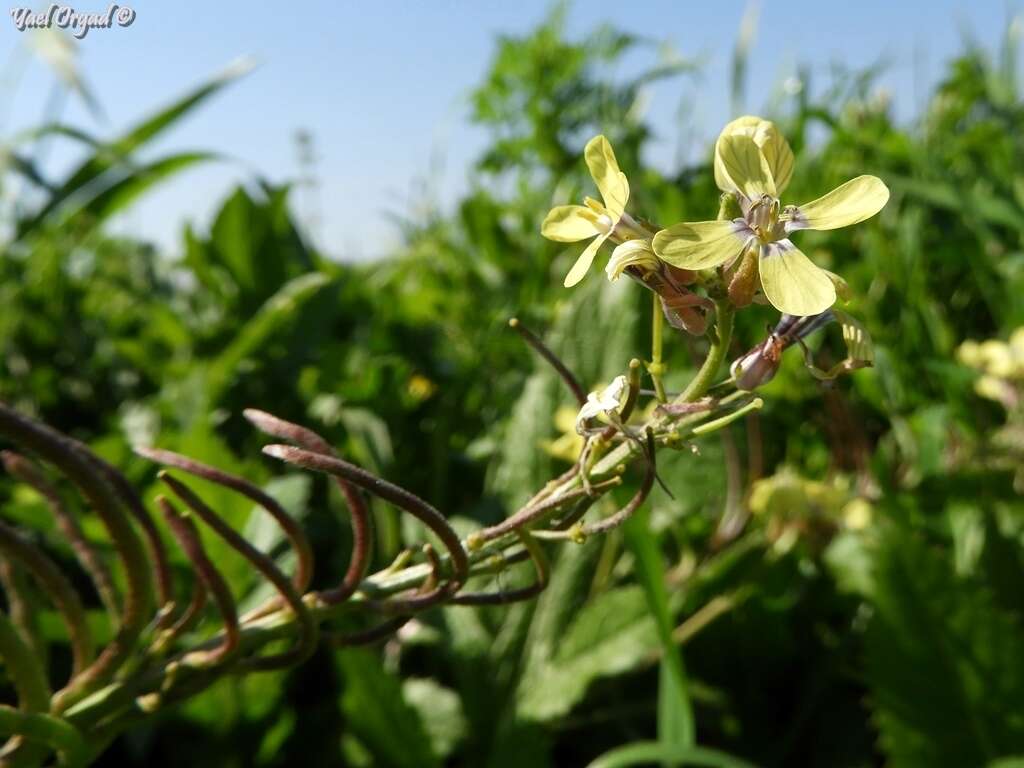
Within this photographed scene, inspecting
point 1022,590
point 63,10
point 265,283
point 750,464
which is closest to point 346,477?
point 63,10

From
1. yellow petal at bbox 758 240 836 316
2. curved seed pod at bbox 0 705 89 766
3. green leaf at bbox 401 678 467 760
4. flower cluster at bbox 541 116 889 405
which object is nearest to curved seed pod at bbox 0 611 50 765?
curved seed pod at bbox 0 705 89 766

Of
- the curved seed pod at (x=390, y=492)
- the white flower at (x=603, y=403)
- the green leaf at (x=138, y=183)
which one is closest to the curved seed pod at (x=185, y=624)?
the curved seed pod at (x=390, y=492)

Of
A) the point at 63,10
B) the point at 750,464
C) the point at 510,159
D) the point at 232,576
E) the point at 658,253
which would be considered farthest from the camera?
the point at 510,159

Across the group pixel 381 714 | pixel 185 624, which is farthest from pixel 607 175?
pixel 381 714

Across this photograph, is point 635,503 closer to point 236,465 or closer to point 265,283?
point 236,465

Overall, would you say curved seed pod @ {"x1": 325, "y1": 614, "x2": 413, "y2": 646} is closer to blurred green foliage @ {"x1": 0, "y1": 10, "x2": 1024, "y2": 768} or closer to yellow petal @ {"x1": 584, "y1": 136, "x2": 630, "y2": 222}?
yellow petal @ {"x1": 584, "y1": 136, "x2": 630, "y2": 222}

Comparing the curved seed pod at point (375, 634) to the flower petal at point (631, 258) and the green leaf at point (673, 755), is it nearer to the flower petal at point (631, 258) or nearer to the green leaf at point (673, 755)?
the flower petal at point (631, 258)
